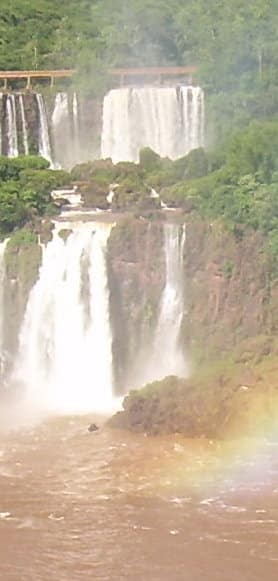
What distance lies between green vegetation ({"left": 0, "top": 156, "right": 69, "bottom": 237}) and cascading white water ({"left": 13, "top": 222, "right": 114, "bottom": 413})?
145 cm

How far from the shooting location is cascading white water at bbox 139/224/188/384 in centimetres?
2392

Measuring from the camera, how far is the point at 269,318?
2336cm

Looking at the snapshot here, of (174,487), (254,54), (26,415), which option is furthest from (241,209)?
(254,54)

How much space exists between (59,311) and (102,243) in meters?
1.70

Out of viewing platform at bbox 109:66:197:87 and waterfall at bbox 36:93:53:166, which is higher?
viewing platform at bbox 109:66:197:87

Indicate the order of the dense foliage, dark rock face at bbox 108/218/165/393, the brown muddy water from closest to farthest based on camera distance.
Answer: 1. the brown muddy water
2. dark rock face at bbox 108/218/165/393
3. the dense foliage

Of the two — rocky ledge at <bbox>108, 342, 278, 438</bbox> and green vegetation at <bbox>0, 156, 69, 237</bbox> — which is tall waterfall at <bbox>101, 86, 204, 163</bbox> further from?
rocky ledge at <bbox>108, 342, 278, 438</bbox>

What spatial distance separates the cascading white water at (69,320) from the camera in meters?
24.2

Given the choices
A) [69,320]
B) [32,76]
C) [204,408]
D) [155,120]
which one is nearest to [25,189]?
[69,320]

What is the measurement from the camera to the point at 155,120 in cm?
3388

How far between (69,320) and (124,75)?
1348 centimetres

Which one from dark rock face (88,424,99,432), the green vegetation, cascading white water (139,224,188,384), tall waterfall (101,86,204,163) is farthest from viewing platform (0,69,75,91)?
dark rock face (88,424,99,432)

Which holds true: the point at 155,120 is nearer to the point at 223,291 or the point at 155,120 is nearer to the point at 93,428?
the point at 223,291

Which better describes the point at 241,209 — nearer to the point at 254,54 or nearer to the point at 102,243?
the point at 102,243
